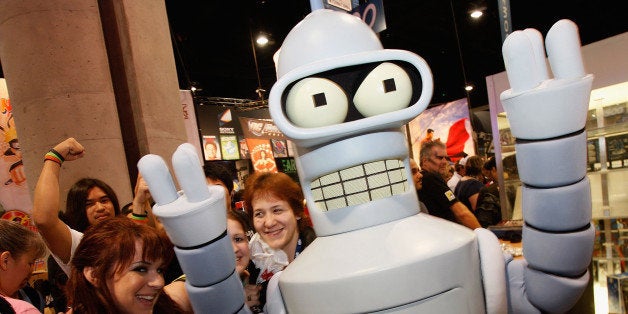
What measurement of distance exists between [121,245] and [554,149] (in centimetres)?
135

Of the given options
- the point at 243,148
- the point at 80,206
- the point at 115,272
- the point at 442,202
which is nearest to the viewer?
the point at 115,272

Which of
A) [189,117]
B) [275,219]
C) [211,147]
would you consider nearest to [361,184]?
[275,219]

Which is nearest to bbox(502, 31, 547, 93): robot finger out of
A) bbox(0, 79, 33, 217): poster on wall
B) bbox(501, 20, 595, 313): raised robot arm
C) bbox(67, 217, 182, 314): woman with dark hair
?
bbox(501, 20, 595, 313): raised robot arm

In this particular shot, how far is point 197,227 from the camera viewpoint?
1026 millimetres

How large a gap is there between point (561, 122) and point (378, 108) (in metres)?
0.40

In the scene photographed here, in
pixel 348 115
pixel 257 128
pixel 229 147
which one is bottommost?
pixel 229 147

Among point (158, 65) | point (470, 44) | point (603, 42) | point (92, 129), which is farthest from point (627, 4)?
point (92, 129)

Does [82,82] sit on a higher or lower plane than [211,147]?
higher

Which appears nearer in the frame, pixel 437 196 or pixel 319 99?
pixel 319 99

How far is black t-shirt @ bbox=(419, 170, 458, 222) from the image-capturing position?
3225 mm

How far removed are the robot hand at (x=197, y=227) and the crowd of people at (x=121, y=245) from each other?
0.37 meters

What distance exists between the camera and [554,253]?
100cm

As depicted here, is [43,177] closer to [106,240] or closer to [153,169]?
[106,240]

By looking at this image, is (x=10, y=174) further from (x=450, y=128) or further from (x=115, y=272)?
(x=450, y=128)
